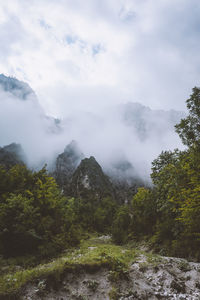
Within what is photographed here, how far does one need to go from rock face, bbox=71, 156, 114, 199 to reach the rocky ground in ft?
406

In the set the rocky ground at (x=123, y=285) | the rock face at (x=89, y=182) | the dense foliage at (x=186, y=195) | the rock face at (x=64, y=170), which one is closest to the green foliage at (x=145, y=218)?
the dense foliage at (x=186, y=195)

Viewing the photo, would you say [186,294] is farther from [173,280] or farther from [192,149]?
[192,149]

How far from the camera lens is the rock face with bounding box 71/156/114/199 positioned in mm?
133125

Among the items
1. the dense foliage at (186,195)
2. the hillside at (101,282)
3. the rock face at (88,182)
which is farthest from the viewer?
the rock face at (88,182)

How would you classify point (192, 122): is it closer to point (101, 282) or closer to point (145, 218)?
point (101, 282)

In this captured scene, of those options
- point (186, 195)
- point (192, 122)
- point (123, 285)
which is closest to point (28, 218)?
point (123, 285)

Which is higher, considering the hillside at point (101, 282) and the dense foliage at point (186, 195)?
the dense foliage at point (186, 195)

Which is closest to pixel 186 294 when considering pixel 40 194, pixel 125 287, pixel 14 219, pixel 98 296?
pixel 125 287

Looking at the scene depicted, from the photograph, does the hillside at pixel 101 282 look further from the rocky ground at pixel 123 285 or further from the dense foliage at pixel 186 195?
the dense foliage at pixel 186 195

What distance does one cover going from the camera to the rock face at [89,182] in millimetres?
133125

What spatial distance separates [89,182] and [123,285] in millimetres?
132171

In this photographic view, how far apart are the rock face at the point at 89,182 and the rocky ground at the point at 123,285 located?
12363 centimetres

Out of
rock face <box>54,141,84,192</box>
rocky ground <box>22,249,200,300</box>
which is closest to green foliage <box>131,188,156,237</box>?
rocky ground <box>22,249,200,300</box>

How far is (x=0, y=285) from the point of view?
6.12 metres
